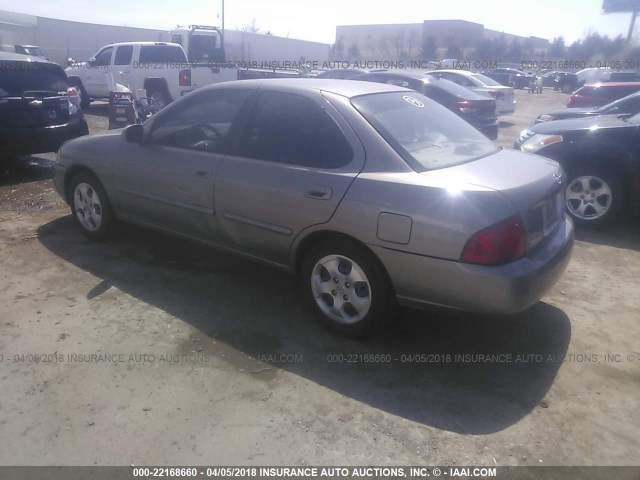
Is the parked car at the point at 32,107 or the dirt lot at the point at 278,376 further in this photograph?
the parked car at the point at 32,107

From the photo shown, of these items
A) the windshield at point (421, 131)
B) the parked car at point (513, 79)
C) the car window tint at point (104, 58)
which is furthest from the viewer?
the parked car at point (513, 79)

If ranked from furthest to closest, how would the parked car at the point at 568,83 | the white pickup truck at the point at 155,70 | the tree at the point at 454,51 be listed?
the tree at the point at 454,51
the parked car at the point at 568,83
the white pickup truck at the point at 155,70

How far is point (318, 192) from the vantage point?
3354 mm

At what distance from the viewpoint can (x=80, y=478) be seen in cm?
236

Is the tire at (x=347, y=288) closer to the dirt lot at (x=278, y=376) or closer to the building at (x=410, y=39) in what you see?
the dirt lot at (x=278, y=376)

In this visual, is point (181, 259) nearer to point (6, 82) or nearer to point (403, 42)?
point (6, 82)

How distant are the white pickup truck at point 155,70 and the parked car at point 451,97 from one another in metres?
5.43

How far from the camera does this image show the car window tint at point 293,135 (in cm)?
344

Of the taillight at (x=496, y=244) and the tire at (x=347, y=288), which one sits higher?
the taillight at (x=496, y=244)

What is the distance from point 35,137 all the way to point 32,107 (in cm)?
41

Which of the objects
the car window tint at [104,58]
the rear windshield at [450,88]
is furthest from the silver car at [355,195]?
the car window tint at [104,58]

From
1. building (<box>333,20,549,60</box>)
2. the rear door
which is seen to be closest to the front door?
the rear door

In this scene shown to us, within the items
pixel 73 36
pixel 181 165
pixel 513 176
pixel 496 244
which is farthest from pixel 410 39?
pixel 496 244

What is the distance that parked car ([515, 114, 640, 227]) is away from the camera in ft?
18.1
